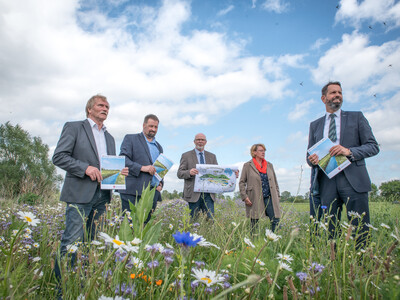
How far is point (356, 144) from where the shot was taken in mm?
3383

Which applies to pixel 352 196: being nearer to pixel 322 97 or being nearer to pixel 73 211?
pixel 322 97

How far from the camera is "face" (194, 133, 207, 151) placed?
229 inches

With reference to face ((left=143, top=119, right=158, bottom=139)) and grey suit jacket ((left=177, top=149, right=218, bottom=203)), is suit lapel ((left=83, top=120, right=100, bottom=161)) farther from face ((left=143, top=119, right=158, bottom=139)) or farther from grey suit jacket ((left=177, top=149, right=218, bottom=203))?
grey suit jacket ((left=177, top=149, right=218, bottom=203))

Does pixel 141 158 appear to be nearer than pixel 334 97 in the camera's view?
No

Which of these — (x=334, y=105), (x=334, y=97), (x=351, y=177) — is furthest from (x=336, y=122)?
(x=351, y=177)

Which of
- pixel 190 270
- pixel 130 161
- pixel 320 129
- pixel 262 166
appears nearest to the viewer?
pixel 190 270

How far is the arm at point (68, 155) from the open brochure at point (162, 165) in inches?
59.6

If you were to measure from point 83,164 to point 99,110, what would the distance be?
767 mm

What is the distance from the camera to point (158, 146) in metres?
5.01

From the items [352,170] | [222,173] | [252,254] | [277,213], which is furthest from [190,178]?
[252,254]

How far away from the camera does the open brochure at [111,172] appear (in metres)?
3.26

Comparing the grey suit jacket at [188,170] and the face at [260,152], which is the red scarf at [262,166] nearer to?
the face at [260,152]

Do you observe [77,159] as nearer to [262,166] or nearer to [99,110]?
[99,110]

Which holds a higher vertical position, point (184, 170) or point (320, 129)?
point (320, 129)
